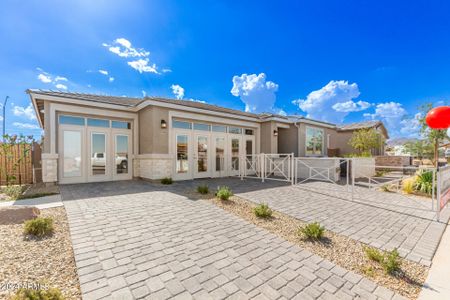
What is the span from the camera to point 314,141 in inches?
570

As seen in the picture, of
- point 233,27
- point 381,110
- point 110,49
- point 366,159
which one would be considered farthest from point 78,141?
point 381,110

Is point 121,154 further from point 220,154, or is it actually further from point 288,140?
point 288,140

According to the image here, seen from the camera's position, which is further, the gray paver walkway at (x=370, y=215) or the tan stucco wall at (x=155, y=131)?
the tan stucco wall at (x=155, y=131)

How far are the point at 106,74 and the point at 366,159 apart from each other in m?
17.7

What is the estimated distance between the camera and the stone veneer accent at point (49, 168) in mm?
7836

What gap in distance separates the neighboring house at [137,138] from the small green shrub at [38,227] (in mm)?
5380

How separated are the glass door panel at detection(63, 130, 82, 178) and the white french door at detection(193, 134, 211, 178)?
5.23 m

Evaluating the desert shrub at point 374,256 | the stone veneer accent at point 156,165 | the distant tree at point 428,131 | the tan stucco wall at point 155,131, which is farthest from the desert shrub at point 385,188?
the tan stucco wall at point 155,131

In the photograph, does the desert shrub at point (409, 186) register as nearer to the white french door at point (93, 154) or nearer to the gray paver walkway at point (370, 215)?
the gray paver walkway at point (370, 215)

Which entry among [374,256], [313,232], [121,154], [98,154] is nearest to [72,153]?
[98,154]

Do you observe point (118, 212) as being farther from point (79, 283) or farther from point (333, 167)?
point (333, 167)

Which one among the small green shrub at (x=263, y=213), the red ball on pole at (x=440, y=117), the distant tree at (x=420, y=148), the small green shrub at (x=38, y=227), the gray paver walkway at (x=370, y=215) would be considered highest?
the red ball on pole at (x=440, y=117)

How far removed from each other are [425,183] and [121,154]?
13506 mm

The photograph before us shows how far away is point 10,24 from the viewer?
711cm
